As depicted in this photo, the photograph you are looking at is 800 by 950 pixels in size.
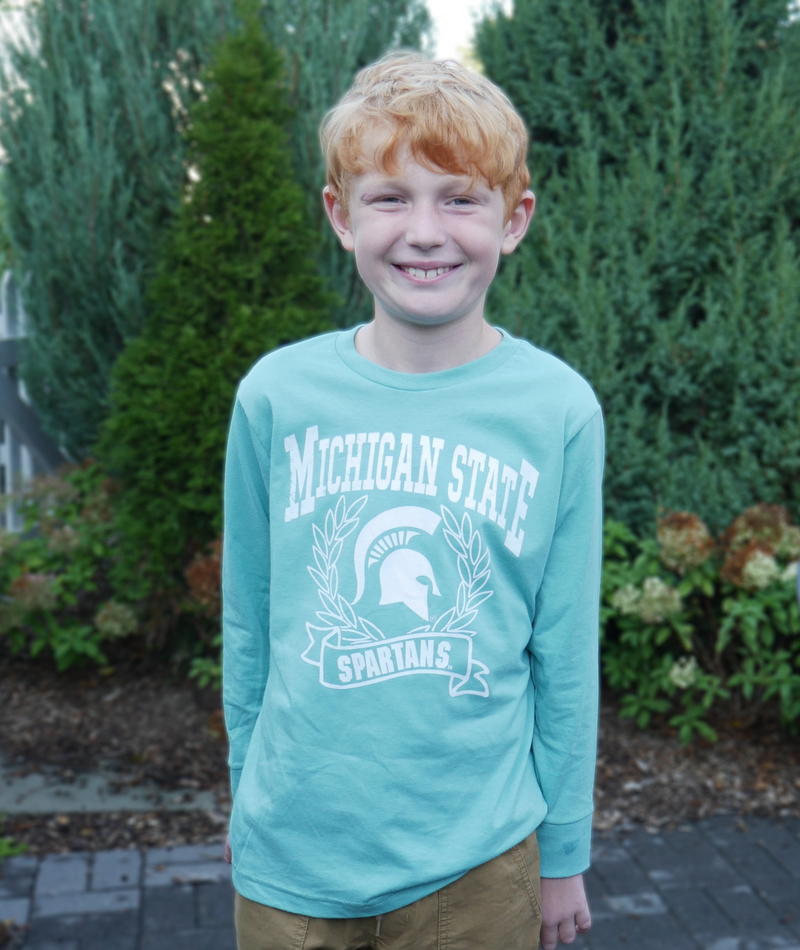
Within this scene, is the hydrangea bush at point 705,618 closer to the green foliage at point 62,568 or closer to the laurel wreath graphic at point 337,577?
the green foliage at point 62,568

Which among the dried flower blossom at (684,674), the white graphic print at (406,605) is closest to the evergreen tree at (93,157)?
the dried flower blossom at (684,674)

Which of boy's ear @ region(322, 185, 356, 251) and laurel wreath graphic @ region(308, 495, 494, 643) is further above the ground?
boy's ear @ region(322, 185, 356, 251)

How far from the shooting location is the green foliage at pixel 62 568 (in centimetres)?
414

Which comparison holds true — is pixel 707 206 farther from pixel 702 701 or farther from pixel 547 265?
pixel 702 701

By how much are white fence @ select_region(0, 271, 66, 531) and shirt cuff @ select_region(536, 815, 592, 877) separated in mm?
4135

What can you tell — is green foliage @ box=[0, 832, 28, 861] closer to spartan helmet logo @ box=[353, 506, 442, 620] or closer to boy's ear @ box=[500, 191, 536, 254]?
spartan helmet logo @ box=[353, 506, 442, 620]

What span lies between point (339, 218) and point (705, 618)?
2925 mm

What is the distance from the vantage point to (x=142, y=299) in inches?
167

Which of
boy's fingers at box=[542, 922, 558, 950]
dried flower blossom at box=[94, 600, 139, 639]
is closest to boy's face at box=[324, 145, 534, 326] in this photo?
boy's fingers at box=[542, 922, 558, 950]

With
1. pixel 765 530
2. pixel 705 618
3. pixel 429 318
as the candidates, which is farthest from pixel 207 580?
pixel 429 318

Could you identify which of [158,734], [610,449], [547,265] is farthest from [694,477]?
[158,734]

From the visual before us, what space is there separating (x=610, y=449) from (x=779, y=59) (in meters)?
2.05

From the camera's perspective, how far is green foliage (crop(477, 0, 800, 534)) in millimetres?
3904

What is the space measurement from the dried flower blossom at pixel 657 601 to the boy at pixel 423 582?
2.21 m
